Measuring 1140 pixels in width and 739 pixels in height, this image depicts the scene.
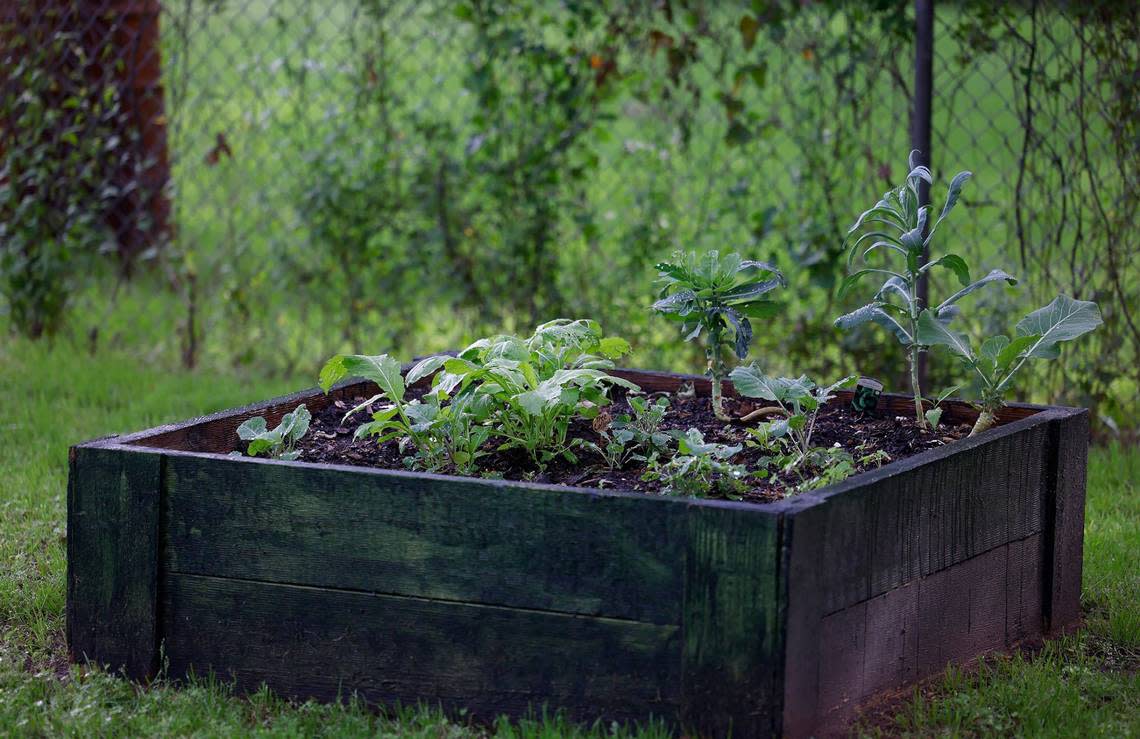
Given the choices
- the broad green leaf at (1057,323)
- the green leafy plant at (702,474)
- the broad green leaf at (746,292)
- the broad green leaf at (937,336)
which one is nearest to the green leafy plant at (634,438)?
the green leafy plant at (702,474)

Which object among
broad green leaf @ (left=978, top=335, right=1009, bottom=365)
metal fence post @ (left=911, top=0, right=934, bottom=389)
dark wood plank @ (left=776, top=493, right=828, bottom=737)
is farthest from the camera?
metal fence post @ (left=911, top=0, right=934, bottom=389)

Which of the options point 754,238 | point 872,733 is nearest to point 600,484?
point 872,733

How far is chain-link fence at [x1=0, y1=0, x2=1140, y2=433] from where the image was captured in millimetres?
4707

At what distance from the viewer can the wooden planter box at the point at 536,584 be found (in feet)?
7.32

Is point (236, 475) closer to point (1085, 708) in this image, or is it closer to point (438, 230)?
point (1085, 708)

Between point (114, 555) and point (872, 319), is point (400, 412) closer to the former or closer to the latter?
point (114, 555)

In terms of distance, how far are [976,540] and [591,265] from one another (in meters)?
3.03

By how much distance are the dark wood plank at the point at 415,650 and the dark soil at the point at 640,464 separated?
34cm

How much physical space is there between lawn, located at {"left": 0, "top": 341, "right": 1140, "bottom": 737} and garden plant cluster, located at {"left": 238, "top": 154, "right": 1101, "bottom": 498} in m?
0.48

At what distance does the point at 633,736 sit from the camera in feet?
7.52

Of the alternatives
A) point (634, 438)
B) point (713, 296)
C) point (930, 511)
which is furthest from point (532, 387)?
point (930, 511)

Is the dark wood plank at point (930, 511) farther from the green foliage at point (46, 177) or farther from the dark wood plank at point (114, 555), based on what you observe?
the green foliage at point (46, 177)

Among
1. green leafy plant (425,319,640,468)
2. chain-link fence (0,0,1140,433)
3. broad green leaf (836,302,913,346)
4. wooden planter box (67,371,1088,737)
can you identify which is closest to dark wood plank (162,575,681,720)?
wooden planter box (67,371,1088,737)

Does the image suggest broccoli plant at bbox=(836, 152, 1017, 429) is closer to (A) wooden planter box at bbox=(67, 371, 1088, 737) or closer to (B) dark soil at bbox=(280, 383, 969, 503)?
(B) dark soil at bbox=(280, 383, 969, 503)
